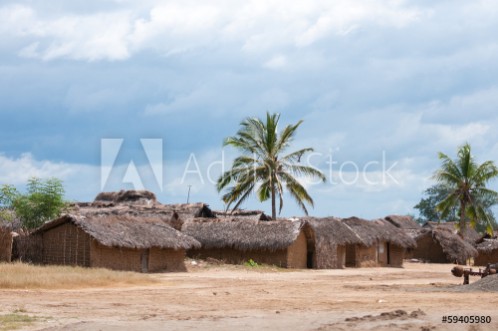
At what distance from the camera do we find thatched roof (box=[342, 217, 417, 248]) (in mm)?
38719

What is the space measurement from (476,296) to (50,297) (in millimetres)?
8918

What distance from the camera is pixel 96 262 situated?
81.9ft

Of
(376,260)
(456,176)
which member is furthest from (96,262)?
(456,176)

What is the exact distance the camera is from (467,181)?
42.6 meters

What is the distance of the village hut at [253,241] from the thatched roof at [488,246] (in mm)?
12396

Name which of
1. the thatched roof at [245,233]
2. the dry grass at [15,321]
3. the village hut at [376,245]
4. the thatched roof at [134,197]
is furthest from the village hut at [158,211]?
the dry grass at [15,321]

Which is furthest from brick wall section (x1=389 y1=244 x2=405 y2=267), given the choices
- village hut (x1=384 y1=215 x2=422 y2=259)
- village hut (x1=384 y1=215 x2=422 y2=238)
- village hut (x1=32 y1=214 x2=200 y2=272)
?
village hut (x1=32 y1=214 x2=200 y2=272)

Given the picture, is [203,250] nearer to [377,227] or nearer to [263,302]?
[377,227]

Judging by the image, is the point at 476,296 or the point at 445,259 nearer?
the point at 476,296

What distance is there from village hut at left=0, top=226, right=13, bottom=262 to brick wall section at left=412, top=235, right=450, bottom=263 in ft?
95.3

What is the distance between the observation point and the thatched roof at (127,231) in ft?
81.9

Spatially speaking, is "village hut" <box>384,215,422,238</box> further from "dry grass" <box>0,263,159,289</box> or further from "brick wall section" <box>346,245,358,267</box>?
"dry grass" <box>0,263,159,289</box>

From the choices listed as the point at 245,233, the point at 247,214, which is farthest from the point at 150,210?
the point at 245,233

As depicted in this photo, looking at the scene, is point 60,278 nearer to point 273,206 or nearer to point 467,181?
point 273,206
